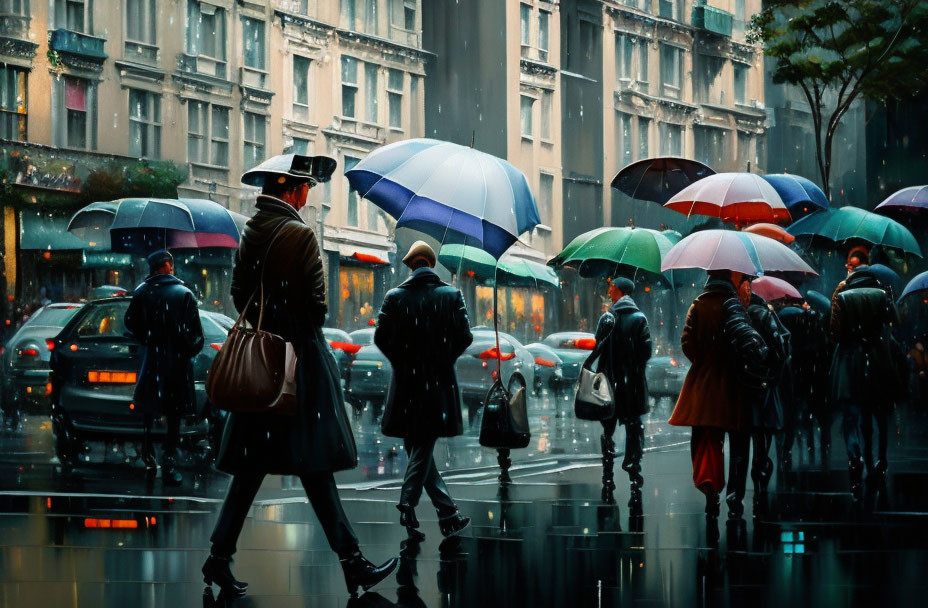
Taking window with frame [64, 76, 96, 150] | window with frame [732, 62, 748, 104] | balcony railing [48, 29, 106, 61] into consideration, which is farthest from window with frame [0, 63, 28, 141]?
window with frame [732, 62, 748, 104]

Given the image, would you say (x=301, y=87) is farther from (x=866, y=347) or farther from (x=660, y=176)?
(x=866, y=347)

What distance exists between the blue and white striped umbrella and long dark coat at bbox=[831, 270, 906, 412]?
3666 mm

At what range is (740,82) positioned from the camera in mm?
56781

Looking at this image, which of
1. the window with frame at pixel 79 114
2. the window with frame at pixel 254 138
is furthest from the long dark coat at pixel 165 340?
the window with frame at pixel 254 138

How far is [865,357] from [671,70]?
143 ft

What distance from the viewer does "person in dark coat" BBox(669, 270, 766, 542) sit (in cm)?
968

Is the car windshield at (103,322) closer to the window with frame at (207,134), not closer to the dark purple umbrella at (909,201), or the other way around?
the dark purple umbrella at (909,201)

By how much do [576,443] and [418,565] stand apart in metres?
9.58

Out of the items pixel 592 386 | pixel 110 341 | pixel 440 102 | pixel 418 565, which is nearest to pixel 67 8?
pixel 440 102

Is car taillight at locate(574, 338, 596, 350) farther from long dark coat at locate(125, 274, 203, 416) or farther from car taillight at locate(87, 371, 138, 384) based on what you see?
→ long dark coat at locate(125, 274, 203, 416)

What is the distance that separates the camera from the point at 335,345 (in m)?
23.3

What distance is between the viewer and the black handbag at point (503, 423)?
34.1 ft

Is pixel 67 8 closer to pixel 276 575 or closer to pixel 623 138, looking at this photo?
pixel 623 138

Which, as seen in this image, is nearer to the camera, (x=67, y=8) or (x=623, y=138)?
(x=67, y=8)
